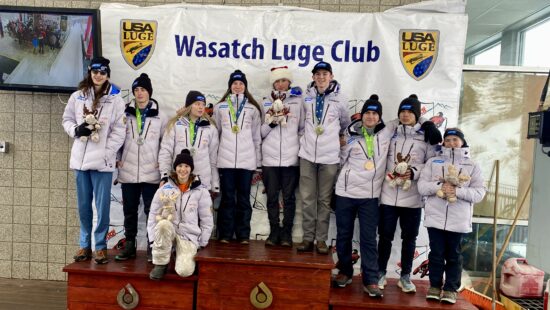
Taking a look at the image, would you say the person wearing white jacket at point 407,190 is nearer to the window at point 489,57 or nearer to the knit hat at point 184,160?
the window at point 489,57

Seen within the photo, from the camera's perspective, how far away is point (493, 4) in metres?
4.37

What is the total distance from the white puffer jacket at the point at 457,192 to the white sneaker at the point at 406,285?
0.59 metres

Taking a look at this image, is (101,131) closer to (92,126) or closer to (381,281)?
(92,126)

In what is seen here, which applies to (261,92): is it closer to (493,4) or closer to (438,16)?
(438,16)

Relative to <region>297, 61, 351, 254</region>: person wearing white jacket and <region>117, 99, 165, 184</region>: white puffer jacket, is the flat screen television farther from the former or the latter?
<region>297, 61, 351, 254</region>: person wearing white jacket

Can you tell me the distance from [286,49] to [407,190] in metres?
1.69

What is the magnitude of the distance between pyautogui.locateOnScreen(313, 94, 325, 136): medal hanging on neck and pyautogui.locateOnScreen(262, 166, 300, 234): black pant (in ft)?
1.32

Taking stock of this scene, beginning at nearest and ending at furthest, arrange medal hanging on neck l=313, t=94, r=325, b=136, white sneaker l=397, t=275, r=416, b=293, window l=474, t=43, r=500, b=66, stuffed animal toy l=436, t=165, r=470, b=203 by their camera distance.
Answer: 1. stuffed animal toy l=436, t=165, r=470, b=203
2. white sneaker l=397, t=275, r=416, b=293
3. medal hanging on neck l=313, t=94, r=325, b=136
4. window l=474, t=43, r=500, b=66

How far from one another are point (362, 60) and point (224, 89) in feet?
4.30

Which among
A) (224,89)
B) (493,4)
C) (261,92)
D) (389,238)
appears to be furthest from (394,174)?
(493,4)

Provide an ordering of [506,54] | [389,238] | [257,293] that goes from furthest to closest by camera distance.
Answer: [506,54] → [389,238] → [257,293]

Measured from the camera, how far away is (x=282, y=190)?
3.71m

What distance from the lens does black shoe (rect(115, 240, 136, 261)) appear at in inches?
139

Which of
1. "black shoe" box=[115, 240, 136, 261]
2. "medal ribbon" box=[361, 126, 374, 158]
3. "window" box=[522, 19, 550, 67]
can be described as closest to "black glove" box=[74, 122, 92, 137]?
"black shoe" box=[115, 240, 136, 261]
